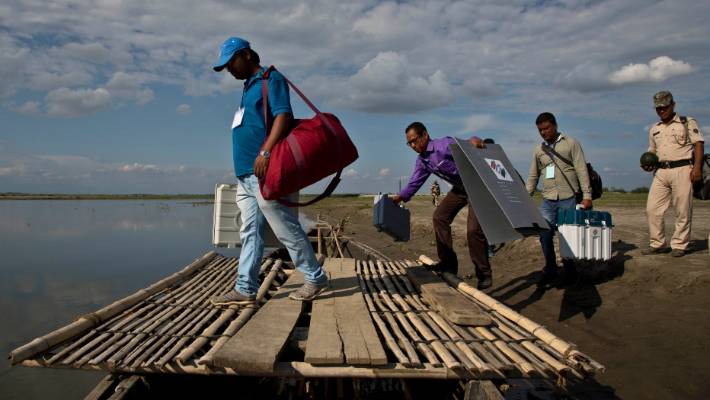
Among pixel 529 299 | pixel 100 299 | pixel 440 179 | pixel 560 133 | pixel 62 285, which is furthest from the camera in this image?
pixel 62 285

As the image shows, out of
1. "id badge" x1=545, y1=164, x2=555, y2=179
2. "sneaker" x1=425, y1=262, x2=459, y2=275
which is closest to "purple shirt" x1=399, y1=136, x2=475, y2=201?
"sneaker" x1=425, y1=262, x2=459, y2=275

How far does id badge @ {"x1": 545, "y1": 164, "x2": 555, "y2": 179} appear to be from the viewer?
5.49 metres

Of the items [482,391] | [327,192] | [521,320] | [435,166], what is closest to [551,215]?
[435,166]

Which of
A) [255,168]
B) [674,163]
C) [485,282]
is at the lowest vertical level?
[485,282]

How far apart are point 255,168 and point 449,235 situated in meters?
2.67

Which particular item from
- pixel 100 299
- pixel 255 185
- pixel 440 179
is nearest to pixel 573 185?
pixel 440 179

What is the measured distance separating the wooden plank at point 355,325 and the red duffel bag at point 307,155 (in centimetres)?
94

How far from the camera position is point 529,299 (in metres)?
6.23

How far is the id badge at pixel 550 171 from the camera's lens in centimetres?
549

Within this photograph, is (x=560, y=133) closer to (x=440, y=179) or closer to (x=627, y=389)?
(x=440, y=179)

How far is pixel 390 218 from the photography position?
5551mm

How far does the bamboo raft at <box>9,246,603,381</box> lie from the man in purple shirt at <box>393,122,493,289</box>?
0.99m

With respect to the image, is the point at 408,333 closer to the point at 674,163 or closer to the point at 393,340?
the point at 393,340

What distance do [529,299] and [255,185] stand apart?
4262 mm
